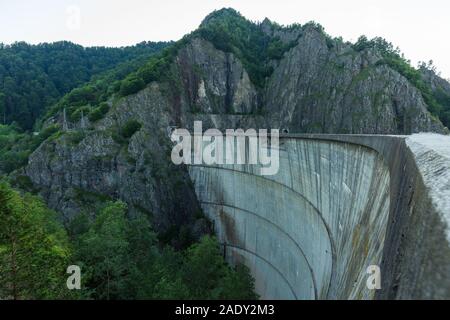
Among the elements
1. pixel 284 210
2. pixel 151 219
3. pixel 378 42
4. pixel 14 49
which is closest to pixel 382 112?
pixel 284 210

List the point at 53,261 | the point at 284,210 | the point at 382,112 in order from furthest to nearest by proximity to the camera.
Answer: the point at 382,112
the point at 284,210
the point at 53,261

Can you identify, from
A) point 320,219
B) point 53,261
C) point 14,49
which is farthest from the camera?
point 14,49

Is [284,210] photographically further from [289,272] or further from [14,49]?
[14,49]
